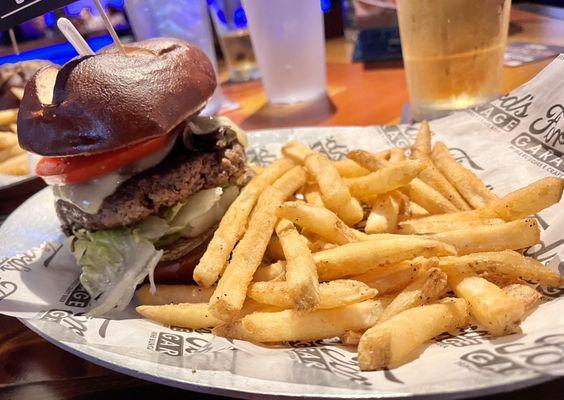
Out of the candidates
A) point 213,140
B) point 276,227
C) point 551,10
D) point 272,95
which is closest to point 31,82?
point 213,140

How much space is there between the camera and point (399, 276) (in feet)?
4.65

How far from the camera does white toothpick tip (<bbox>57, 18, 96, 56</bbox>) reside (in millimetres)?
1806

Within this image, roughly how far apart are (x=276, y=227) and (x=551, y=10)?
11.3 ft

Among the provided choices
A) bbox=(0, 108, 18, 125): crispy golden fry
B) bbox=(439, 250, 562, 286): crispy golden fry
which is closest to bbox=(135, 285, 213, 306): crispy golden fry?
bbox=(439, 250, 562, 286): crispy golden fry

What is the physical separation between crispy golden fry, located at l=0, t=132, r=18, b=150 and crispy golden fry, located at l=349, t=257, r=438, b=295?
7.65 ft

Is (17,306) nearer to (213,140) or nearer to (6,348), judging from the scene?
(6,348)

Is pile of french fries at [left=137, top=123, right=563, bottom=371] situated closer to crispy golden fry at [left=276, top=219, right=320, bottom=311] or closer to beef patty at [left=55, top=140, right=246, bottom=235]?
crispy golden fry at [left=276, top=219, right=320, bottom=311]

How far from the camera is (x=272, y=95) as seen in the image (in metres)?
3.60

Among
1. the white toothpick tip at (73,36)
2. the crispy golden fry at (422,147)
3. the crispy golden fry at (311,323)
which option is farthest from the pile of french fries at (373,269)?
the white toothpick tip at (73,36)

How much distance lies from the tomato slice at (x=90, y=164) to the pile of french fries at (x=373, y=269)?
409 mm

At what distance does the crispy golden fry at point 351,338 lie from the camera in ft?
4.39

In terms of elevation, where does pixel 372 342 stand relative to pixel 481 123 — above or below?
above

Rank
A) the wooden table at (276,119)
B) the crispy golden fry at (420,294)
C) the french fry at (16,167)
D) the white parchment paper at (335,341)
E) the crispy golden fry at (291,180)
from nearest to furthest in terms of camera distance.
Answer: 1. the white parchment paper at (335,341)
2. the crispy golden fry at (420,294)
3. the wooden table at (276,119)
4. the crispy golden fry at (291,180)
5. the french fry at (16,167)

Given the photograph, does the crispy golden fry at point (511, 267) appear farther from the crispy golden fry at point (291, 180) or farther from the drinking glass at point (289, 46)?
the drinking glass at point (289, 46)
